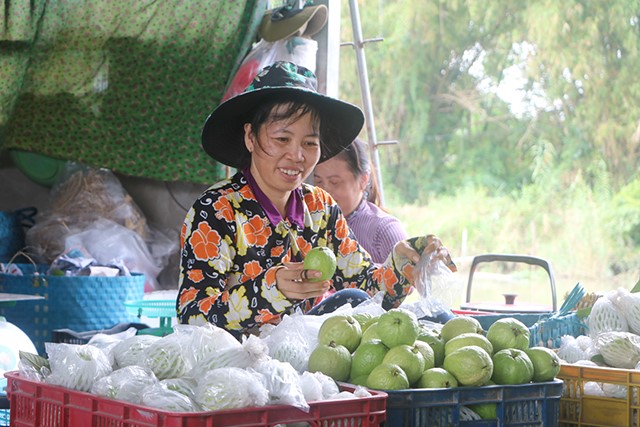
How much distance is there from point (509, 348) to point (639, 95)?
12.3 m

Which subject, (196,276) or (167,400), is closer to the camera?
(167,400)

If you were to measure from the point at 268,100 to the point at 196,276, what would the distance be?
597 mm

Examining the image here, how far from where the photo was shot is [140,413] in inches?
59.4

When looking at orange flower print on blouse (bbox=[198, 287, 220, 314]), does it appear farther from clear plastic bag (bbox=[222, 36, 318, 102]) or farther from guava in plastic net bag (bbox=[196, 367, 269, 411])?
clear plastic bag (bbox=[222, 36, 318, 102])

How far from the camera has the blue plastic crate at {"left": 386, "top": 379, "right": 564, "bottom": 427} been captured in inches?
69.1

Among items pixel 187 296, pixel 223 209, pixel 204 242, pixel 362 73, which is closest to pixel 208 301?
pixel 187 296

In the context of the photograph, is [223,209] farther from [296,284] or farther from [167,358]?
[167,358]

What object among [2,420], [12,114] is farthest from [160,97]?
[2,420]

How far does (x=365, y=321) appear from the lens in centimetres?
214

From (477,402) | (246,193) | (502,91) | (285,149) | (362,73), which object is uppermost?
(502,91)

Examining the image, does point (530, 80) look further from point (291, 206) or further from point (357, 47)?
point (291, 206)

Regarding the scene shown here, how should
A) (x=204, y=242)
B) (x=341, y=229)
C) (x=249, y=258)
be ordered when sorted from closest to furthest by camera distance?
1. (x=204, y=242)
2. (x=249, y=258)
3. (x=341, y=229)

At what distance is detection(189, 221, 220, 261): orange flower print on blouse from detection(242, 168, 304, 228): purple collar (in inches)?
8.6

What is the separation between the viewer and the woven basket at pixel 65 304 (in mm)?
4488
